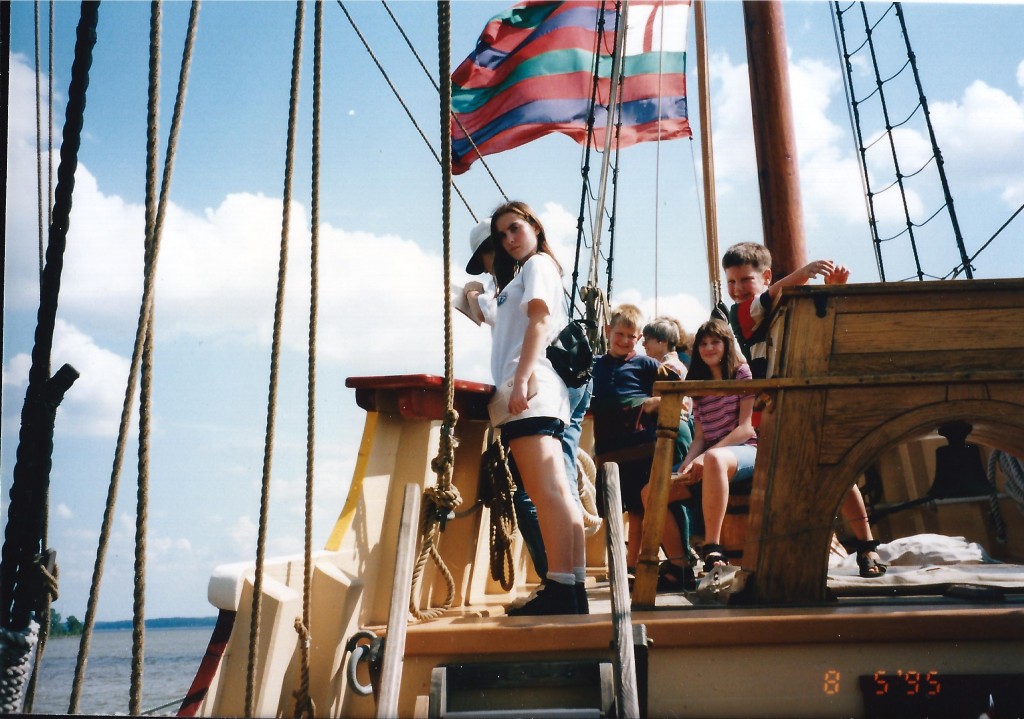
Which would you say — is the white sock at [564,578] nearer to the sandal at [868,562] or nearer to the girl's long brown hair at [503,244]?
the girl's long brown hair at [503,244]

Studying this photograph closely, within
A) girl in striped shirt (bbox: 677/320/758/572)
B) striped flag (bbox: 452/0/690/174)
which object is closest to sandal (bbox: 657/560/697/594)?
girl in striped shirt (bbox: 677/320/758/572)

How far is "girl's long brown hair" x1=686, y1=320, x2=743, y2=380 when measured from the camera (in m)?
2.88

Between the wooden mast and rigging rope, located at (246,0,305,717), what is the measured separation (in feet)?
9.61

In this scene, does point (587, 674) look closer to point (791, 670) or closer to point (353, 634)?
point (791, 670)

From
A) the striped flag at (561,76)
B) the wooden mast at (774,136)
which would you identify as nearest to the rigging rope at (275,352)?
the wooden mast at (774,136)

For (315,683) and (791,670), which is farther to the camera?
(315,683)

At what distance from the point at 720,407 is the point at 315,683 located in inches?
67.4

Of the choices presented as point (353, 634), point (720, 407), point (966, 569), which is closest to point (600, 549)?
point (720, 407)

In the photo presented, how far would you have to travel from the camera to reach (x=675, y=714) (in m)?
1.62

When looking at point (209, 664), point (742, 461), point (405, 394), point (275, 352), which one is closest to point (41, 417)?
point (275, 352)

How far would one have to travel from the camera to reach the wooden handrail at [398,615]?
4.10 feet

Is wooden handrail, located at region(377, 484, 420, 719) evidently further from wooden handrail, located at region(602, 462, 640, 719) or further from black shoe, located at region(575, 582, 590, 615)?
black shoe, located at region(575, 582, 590, 615)

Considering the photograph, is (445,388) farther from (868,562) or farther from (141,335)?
(868,562)

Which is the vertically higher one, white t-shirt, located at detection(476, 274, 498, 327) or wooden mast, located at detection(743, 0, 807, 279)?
wooden mast, located at detection(743, 0, 807, 279)
